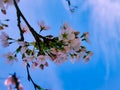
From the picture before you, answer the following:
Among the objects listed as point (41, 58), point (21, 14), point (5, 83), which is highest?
point (5, 83)

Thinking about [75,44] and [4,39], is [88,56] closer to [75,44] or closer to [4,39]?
[75,44]

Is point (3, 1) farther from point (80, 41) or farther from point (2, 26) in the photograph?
point (80, 41)

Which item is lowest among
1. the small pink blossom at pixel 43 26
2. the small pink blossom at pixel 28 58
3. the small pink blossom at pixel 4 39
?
the small pink blossom at pixel 28 58

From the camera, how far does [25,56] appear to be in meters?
4.91

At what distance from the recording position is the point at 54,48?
4.71 metres

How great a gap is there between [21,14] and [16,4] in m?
0.17

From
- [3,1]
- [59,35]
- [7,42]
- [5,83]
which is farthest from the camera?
[5,83]

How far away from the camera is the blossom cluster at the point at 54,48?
15.4 feet

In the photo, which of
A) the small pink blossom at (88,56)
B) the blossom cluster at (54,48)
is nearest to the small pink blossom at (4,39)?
the blossom cluster at (54,48)

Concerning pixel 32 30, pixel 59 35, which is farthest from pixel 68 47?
pixel 32 30

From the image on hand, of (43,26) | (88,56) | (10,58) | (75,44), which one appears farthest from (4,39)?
(88,56)

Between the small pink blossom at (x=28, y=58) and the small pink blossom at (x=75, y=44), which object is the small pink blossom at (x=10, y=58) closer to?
the small pink blossom at (x=28, y=58)

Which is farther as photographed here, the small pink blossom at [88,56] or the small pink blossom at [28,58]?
the small pink blossom at [88,56]

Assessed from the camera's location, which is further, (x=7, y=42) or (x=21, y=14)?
(x=7, y=42)
